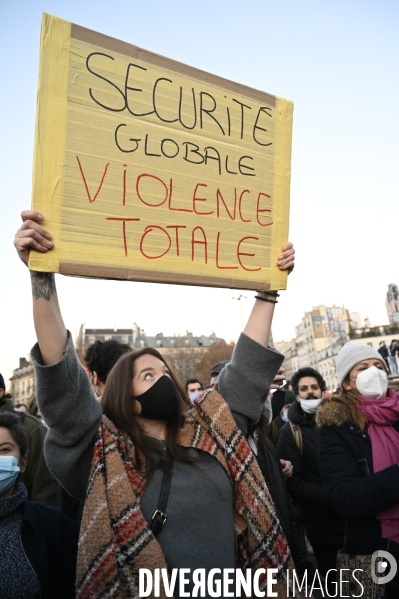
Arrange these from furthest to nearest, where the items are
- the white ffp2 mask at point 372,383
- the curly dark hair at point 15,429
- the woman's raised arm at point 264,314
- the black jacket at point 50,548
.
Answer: the white ffp2 mask at point 372,383
the curly dark hair at point 15,429
the woman's raised arm at point 264,314
the black jacket at point 50,548

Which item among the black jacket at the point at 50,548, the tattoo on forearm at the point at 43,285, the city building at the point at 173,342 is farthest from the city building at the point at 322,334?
the tattoo on forearm at the point at 43,285

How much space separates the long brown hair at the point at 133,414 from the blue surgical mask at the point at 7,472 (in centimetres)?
58

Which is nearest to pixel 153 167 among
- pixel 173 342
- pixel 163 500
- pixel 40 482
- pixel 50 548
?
pixel 163 500

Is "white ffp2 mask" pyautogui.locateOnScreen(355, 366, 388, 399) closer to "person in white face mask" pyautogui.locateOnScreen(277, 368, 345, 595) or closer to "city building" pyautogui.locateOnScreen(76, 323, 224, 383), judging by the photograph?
"person in white face mask" pyautogui.locateOnScreen(277, 368, 345, 595)

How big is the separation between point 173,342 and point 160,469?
4097 inches

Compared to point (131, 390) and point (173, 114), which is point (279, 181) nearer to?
point (173, 114)

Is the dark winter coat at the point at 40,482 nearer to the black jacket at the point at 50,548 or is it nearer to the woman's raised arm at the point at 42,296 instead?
the black jacket at the point at 50,548

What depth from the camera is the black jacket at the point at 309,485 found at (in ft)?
12.5

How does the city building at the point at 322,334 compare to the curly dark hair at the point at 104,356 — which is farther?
the city building at the point at 322,334

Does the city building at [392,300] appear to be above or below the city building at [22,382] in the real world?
above

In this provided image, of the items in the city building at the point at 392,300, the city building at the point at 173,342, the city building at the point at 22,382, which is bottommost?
the city building at the point at 22,382

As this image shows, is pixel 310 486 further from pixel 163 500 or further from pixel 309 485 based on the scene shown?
pixel 163 500

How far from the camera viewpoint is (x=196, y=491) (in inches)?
73.0

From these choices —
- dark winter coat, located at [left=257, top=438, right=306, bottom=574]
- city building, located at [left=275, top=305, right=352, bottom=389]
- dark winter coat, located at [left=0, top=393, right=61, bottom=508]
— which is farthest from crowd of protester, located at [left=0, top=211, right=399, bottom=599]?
city building, located at [left=275, top=305, right=352, bottom=389]
